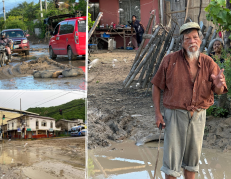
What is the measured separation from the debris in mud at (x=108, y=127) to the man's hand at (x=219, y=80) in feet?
7.87

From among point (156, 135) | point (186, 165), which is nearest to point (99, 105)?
point (156, 135)

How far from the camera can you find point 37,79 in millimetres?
1695

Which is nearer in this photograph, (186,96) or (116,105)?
(186,96)

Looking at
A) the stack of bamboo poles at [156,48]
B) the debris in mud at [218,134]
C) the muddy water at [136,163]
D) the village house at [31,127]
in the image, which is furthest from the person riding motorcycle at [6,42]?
the stack of bamboo poles at [156,48]

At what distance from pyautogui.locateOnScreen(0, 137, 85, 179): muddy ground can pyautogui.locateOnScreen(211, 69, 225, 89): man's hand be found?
1177 millimetres

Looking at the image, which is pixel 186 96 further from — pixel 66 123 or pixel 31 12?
pixel 31 12

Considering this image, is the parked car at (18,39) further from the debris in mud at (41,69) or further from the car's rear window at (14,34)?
the debris in mud at (41,69)

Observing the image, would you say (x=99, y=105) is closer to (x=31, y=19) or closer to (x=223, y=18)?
(x=223, y=18)

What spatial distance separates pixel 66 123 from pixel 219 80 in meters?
1.25

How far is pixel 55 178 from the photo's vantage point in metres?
1.54

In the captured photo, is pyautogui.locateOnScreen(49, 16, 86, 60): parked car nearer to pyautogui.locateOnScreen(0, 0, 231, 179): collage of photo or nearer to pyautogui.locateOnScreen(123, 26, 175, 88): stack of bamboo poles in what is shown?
pyautogui.locateOnScreen(0, 0, 231, 179): collage of photo

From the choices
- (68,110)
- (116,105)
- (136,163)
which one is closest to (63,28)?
(68,110)

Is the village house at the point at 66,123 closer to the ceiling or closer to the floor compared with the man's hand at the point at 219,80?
closer to the floor

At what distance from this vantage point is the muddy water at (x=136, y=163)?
10.5ft
